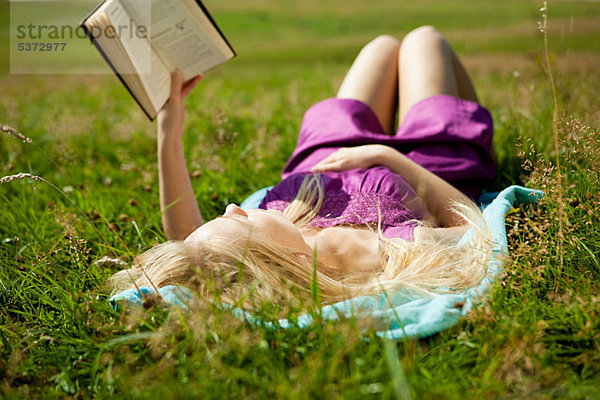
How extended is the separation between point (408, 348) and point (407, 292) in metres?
0.49

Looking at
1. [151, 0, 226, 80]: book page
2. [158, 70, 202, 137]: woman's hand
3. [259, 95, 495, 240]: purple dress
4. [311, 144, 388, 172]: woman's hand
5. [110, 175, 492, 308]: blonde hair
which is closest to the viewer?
[110, 175, 492, 308]: blonde hair

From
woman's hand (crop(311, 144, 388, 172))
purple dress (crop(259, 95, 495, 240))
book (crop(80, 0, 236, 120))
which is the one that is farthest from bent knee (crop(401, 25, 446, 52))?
book (crop(80, 0, 236, 120))

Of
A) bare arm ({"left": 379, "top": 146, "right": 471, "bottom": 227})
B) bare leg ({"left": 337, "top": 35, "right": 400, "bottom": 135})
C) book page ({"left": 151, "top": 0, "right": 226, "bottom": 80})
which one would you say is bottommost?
bare arm ({"left": 379, "top": 146, "right": 471, "bottom": 227})

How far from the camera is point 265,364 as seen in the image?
1513 mm

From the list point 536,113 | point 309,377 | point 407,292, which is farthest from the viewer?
point 536,113

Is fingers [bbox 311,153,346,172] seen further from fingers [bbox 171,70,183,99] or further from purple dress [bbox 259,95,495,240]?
fingers [bbox 171,70,183,99]

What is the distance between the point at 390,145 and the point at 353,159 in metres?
0.56

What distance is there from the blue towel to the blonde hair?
46 mm

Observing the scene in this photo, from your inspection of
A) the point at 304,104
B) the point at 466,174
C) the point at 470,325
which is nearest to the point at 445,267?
the point at 470,325

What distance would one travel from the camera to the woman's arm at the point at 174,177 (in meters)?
2.71

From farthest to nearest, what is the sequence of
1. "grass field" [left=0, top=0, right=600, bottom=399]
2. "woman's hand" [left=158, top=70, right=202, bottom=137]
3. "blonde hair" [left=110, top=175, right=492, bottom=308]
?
"woman's hand" [left=158, top=70, right=202, bottom=137] → "blonde hair" [left=110, top=175, right=492, bottom=308] → "grass field" [left=0, top=0, right=600, bottom=399]

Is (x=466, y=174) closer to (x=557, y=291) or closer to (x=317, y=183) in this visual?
(x=317, y=183)

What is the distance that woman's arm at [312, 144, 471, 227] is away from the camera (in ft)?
9.16

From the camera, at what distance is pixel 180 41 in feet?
9.09
